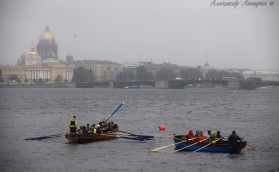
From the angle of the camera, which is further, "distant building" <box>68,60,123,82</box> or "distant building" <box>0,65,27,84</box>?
"distant building" <box>68,60,123,82</box>

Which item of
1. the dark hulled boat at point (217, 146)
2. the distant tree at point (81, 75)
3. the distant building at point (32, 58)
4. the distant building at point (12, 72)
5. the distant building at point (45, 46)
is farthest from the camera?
the distant building at point (45, 46)

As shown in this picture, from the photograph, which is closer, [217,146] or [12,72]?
[217,146]

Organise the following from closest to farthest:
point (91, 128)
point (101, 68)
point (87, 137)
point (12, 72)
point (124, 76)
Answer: point (87, 137)
point (91, 128)
point (12, 72)
point (124, 76)
point (101, 68)

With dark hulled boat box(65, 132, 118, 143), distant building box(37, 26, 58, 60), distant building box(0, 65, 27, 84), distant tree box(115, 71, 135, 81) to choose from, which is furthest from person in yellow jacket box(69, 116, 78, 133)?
distant building box(37, 26, 58, 60)

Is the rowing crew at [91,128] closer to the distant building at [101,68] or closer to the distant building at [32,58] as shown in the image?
the distant building at [101,68]

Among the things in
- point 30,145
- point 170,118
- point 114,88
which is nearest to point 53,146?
point 30,145

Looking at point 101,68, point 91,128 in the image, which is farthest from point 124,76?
point 91,128

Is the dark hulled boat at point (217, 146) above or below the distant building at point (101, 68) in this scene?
below

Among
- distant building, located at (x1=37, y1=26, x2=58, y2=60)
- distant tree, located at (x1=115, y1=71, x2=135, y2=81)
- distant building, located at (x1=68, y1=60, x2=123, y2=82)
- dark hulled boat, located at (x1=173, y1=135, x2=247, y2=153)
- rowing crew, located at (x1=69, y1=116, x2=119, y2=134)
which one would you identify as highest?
distant building, located at (x1=37, y1=26, x2=58, y2=60)

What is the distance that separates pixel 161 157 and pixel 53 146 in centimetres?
585

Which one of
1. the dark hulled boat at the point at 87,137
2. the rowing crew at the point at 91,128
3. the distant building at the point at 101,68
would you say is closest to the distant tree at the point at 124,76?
the distant building at the point at 101,68

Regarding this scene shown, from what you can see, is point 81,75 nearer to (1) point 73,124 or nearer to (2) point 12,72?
(2) point 12,72

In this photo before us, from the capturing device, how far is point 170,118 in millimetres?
50719

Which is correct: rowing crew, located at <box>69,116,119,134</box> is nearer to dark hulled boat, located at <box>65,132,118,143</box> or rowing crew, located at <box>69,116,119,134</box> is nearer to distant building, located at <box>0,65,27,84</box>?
dark hulled boat, located at <box>65,132,118,143</box>
